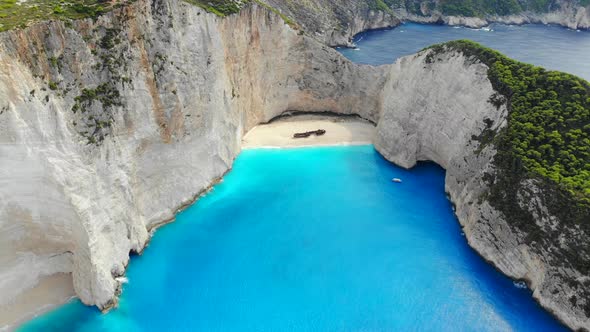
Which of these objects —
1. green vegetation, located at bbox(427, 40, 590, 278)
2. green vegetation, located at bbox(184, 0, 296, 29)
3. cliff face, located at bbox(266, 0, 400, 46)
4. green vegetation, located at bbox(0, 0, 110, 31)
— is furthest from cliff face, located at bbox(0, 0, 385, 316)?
cliff face, located at bbox(266, 0, 400, 46)

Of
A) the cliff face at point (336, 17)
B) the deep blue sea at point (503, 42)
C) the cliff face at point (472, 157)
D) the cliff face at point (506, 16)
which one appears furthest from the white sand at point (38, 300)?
the cliff face at point (506, 16)

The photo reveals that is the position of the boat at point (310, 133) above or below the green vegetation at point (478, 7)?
below

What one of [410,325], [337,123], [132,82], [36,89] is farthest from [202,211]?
[337,123]

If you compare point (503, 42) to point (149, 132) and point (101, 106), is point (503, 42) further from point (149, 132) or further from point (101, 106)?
point (101, 106)

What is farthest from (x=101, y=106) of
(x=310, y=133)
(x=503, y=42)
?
(x=503, y=42)

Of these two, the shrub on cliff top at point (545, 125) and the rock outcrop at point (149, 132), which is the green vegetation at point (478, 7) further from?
the shrub on cliff top at point (545, 125)

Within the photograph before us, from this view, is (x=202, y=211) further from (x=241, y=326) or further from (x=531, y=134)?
(x=531, y=134)
